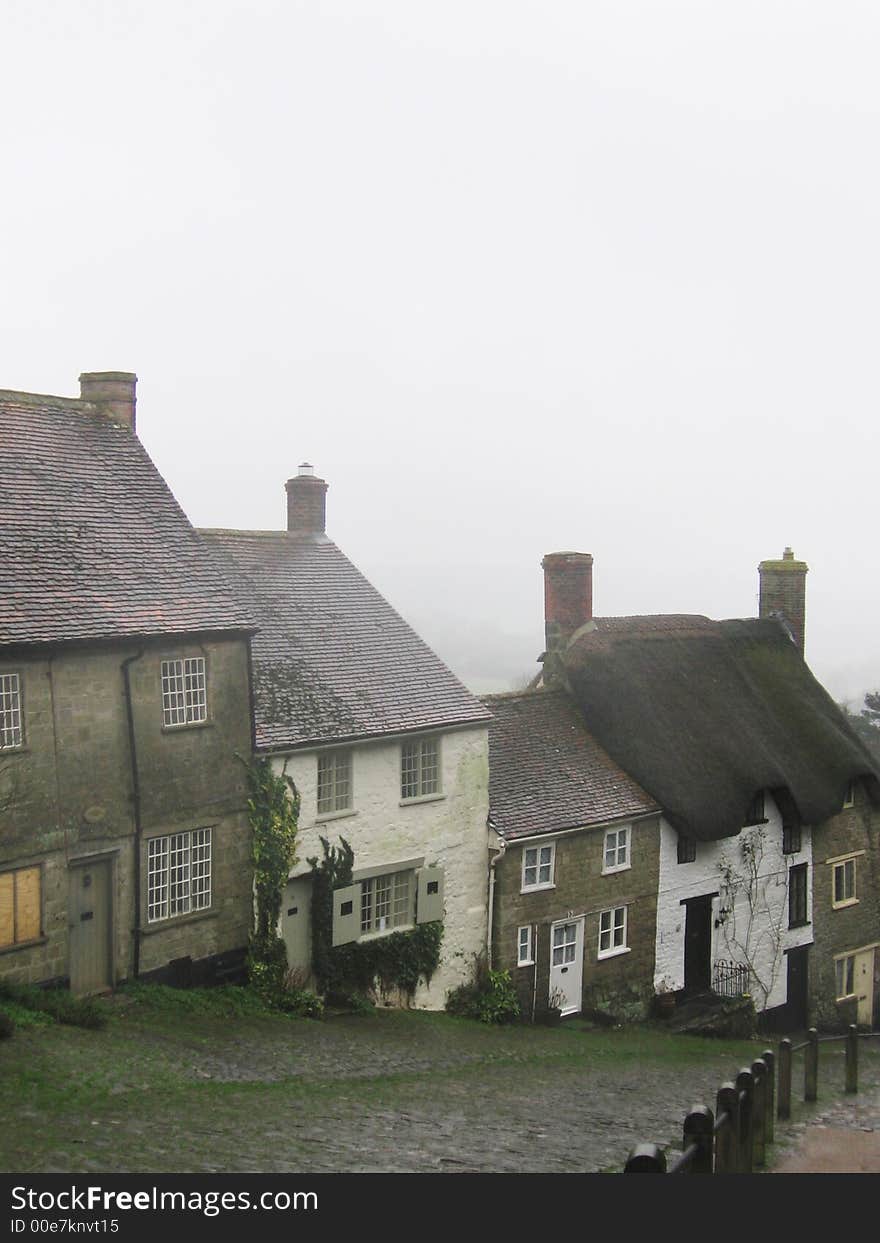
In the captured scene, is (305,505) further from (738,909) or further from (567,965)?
(738,909)

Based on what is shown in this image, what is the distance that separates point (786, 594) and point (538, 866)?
609 inches

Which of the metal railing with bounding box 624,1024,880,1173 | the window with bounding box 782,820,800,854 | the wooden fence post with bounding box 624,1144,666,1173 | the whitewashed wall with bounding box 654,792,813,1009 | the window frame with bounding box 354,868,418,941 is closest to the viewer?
the wooden fence post with bounding box 624,1144,666,1173

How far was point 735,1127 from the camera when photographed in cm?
1096

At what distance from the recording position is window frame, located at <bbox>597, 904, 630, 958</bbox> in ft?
93.6

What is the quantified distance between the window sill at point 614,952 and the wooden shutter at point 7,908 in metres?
13.8

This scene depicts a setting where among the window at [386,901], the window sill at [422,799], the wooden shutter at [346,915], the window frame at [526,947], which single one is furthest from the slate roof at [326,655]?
the window frame at [526,947]

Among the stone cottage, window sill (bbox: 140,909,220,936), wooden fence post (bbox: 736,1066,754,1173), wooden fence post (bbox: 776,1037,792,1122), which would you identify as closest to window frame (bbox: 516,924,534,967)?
the stone cottage

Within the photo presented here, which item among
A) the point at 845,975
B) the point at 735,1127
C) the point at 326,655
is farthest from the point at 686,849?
the point at 735,1127

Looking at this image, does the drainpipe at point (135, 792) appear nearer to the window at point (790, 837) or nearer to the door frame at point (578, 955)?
the door frame at point (578, 955)

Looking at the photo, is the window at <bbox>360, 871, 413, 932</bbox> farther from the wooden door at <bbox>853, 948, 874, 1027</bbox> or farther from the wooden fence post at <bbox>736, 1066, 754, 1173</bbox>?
the wooden door at <bbox>853, 948, 874, 1027</bbox>

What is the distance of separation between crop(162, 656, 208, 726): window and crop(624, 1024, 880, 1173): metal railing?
35.8 ft

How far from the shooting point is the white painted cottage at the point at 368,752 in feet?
79.0

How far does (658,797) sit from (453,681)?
5673 millimetres

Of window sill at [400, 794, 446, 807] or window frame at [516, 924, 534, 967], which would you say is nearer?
window sill at [400, 794, 446, 807]
